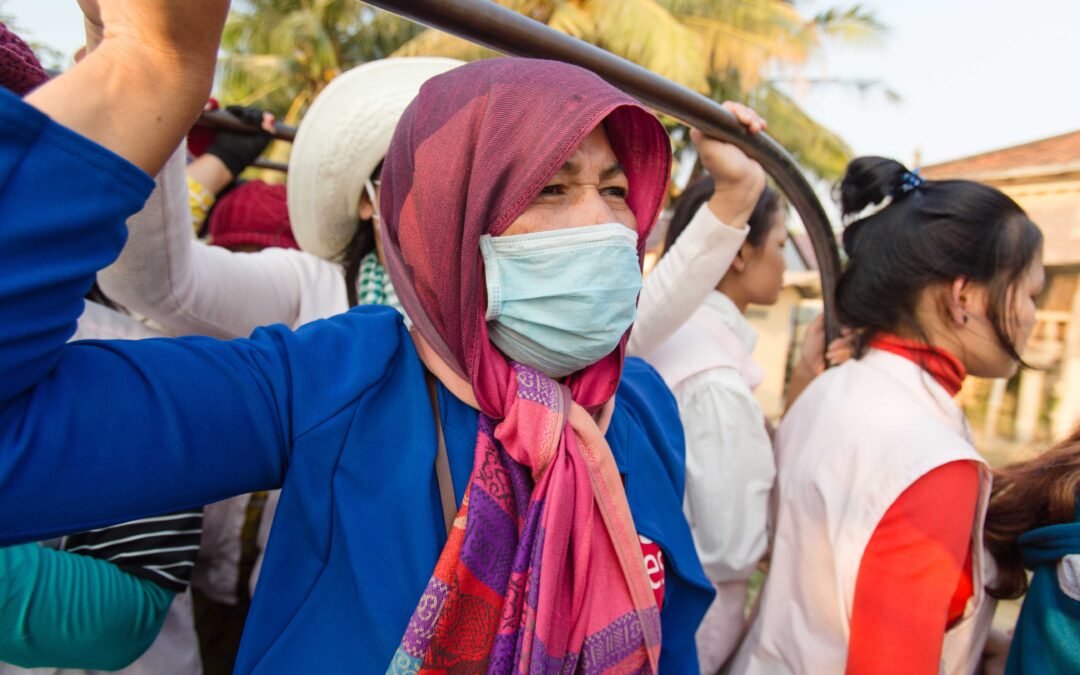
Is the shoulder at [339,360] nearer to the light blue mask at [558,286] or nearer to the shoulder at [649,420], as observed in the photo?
the light blue mask at [558,286]

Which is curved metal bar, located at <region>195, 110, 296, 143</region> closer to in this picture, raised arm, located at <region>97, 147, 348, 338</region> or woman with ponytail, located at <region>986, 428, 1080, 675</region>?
raised arm, located at <region>97, 147, 348, 338</region>

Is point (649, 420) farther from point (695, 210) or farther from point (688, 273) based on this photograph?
point (695, 210)

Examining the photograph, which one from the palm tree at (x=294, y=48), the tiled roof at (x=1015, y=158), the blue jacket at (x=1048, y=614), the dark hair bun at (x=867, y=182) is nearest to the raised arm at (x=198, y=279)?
the dark hair bun at (x=867, y=182)

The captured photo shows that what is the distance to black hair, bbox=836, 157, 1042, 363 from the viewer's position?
178 centimetres

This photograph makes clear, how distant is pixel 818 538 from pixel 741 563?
33 centimetres

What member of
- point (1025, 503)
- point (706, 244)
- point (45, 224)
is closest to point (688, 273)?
point (706, 244)

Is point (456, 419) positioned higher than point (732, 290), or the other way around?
point (732, 290)

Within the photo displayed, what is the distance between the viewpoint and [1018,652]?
1483 mm

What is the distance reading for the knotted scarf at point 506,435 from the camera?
0.96 metres

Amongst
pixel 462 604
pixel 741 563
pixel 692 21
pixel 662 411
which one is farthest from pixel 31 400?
pixel 692 21

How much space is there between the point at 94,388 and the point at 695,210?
2132 mm

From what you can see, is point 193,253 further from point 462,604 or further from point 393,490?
point 462,604

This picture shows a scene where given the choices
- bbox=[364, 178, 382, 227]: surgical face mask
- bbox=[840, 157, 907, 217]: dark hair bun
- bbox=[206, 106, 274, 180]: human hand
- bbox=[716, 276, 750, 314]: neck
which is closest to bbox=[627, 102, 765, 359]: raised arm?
bbox=[840, 157, 907, 217]: dark hair bun

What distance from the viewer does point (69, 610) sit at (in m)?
1.06
